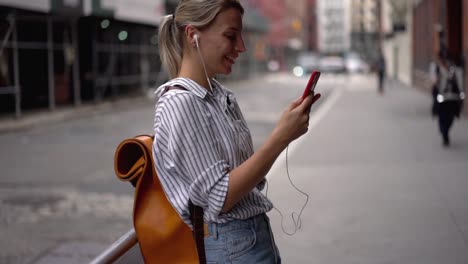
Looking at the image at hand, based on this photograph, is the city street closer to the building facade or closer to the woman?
the woman

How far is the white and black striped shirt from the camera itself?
1.97 m

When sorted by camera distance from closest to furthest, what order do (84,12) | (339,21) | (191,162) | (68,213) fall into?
(191,162), (68,213), (84,12), (339,21)

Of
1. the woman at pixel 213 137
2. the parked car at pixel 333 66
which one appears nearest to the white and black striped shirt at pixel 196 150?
the woman at pixel 213 137

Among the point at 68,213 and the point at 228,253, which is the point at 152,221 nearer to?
the point at 228,253

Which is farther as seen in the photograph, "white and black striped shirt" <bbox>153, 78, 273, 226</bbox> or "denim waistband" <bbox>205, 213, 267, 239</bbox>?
"denim waistband" <bbox>205, 213, 267, 239</bbox>

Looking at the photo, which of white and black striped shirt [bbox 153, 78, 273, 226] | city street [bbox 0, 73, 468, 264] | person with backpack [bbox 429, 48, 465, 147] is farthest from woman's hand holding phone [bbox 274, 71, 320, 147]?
person with backpack [bbox 429, 48, 465, 147]

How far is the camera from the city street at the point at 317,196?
5.94m

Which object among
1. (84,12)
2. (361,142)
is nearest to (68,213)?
(361,142)

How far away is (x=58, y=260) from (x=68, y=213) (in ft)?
6.47

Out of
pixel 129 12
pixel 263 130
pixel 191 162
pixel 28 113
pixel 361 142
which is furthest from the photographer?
pixel 129 12

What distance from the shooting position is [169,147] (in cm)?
198

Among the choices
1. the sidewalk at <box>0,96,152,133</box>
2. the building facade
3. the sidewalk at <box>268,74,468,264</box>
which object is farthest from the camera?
the building facade

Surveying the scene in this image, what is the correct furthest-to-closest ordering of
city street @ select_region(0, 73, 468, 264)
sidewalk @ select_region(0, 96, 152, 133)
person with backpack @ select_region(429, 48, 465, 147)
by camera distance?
sidewalk @ select_region(0, 96, 152, 133)
person with backpack @ select_region(429, 48, 465, 147)
city street @ select_region(0, 73, 468, 264)

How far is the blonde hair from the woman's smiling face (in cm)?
2
